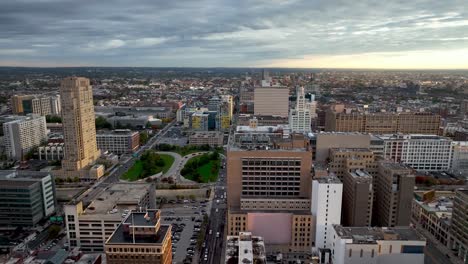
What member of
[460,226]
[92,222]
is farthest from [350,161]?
[92,222]

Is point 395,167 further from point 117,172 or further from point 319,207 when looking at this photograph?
point 117,172

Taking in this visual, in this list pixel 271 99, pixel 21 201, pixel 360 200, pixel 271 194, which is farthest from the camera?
pixel 271 99

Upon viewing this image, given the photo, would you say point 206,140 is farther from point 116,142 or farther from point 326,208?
point 326,208

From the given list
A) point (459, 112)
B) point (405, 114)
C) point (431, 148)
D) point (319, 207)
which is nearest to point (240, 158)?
point (319, 207)

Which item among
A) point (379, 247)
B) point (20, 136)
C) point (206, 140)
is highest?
point (20, 136)

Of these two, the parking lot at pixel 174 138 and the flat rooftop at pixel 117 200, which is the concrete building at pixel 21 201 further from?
the parking lot at pixel 174 138

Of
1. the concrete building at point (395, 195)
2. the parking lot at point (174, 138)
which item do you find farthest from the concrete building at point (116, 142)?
the concrete building at point (395, 195)
